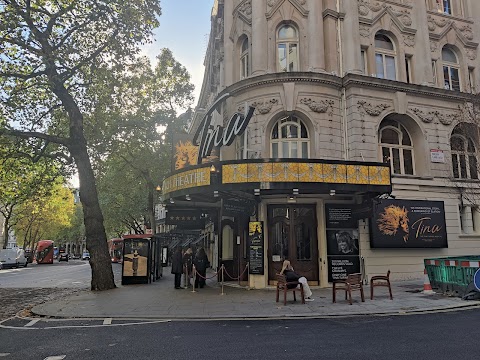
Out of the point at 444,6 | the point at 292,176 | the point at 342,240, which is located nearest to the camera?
the point at 292,176

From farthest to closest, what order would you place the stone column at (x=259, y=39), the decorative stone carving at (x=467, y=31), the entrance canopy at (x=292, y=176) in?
the decorative stone carving at (x=467, y=31) < the stone column at (x=259, y=39) < the entrance canopy at (x=292, y=176)

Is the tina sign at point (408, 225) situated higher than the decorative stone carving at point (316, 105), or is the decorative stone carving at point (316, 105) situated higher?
the decorative stone carving at point (316, 105)

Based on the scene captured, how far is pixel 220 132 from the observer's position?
17.3m

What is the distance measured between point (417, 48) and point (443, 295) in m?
13.1

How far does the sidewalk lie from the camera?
33.1ft

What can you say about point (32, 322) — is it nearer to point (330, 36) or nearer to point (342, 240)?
point (342, 240)

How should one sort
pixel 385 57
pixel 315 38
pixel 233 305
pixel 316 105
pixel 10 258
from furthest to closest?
1. pixel 10 258
2. pixel 385 57
3. pixel 315 38
4. pixel 316 105
5. pixel 233 305

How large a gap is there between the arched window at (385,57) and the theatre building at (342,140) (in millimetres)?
69

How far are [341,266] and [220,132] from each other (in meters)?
7.96

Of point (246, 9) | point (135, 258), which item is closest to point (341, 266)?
point (135, 258)

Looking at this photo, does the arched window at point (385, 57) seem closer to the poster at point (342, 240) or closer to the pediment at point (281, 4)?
the pediment at point (281, 4)

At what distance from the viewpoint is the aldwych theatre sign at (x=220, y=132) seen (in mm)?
15711

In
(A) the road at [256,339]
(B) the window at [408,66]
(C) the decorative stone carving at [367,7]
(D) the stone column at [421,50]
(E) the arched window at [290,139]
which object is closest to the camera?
(A) the road at [256,339]

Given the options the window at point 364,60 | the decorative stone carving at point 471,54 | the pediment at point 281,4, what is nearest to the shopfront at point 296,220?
the window at point 364,60
